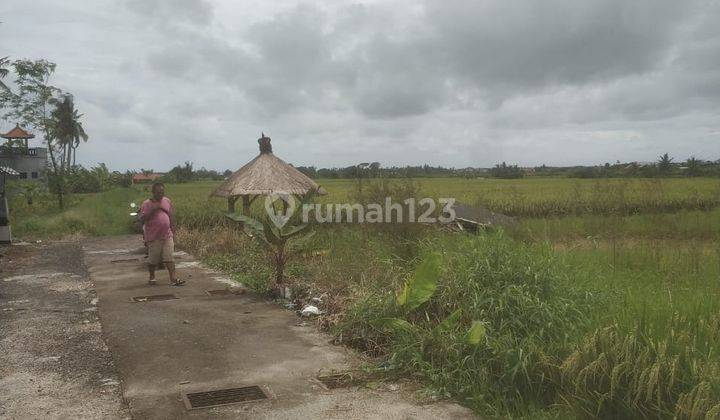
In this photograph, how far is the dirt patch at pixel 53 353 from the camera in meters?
3.83

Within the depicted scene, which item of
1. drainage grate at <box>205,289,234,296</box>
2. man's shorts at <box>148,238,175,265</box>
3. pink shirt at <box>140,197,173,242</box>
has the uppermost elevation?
pink shirt at <box>140,197,173,242</box>

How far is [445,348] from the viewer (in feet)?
14.3

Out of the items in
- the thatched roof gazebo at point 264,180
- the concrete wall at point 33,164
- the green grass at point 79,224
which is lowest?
the green grass at point 79,224

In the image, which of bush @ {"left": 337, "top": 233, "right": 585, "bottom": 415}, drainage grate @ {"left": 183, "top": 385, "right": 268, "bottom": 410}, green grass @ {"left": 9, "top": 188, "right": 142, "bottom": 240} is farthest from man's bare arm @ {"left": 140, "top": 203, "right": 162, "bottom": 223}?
green grass @ {"left": 9, "top": 188, "right": 142, "bottom": 240}

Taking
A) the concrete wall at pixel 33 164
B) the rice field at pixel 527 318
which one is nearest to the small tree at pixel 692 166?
the rice field at pixel 527 318

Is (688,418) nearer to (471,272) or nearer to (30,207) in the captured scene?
(471,272)

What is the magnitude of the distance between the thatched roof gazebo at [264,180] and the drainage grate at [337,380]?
23.0 ft

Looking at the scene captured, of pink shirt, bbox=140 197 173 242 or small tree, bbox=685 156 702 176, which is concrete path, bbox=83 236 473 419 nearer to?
pink shirt, bbox=140 197 173 242

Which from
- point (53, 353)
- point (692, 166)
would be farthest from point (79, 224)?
point (692, 166)

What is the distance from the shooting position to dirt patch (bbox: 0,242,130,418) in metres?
3.83

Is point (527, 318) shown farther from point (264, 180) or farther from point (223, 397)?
point (264, 180)

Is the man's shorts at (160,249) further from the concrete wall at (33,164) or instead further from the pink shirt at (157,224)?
the concrete wall at (33,164)

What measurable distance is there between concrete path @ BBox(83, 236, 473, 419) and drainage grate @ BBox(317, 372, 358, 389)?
8 cm

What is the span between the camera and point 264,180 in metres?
11.6
